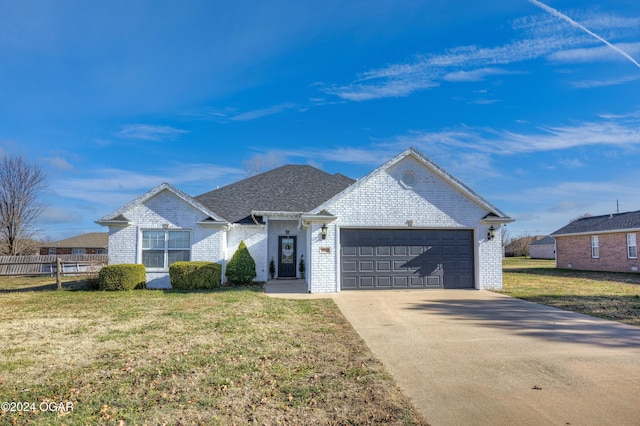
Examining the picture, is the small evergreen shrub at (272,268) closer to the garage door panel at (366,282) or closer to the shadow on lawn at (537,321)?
the garage door panel at (366,282)

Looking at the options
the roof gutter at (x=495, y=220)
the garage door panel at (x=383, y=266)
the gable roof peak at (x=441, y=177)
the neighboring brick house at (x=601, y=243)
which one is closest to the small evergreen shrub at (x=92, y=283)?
the gable roof peak at (x=441, y=177)

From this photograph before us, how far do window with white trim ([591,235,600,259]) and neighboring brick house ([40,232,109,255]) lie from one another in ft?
163

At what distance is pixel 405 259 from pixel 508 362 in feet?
27.6

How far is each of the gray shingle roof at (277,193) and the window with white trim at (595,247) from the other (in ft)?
59.6

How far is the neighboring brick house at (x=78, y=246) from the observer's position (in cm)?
4569

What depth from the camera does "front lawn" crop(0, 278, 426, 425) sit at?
3.75 m

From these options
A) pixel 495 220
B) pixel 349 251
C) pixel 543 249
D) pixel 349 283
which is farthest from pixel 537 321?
pixel 543 249

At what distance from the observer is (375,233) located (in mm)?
13773

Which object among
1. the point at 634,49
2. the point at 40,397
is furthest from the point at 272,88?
the point at 40,397

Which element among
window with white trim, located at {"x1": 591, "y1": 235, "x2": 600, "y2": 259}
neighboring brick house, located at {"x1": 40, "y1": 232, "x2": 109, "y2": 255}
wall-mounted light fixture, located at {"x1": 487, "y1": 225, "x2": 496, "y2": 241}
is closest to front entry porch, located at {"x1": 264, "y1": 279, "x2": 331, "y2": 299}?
wall-mounted light fixture, located at {"x1": 487, "y1": 225, "x2": 496, "y2": 241}

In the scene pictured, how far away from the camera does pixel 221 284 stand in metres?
15.2

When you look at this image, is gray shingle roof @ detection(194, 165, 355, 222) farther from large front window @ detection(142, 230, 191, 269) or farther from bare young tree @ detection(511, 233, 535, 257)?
bare young tree @ detection(511, 233, 535, 257)

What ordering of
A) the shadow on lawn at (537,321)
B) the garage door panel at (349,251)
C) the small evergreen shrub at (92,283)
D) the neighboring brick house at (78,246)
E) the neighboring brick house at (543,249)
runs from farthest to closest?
the neighboring brick house at (543,249)
the neighboring brick house at (78,246)
the small evergreen shrub at (92,283)
the garage door panel at (349,251)
the shadow on lawn at (537,321)

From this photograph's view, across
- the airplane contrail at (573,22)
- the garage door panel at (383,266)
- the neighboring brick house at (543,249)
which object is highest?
the airplane contrail at (573,22)
